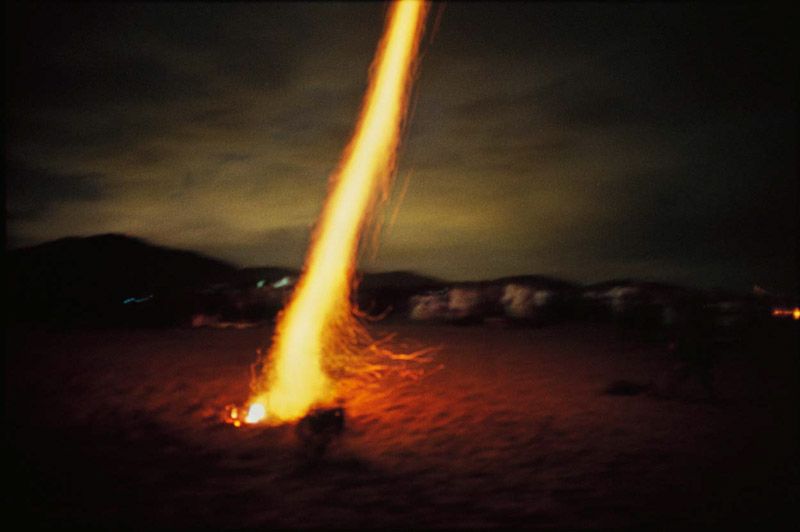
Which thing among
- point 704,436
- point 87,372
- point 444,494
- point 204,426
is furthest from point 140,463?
point 704,436

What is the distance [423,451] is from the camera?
22.0ft

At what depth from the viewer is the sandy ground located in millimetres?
4969

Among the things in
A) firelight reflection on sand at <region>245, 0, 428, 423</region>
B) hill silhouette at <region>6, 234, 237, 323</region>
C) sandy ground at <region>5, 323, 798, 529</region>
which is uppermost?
hill silhouette at <region>6, 234, 237, 323</region>

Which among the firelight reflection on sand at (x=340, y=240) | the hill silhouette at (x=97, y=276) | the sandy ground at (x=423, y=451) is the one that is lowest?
the sandy ground at (x=423, y=451)

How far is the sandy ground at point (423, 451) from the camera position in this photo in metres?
4.97

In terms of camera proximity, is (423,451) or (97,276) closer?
(423,451)

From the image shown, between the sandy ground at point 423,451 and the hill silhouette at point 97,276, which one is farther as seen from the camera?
the hill silhouette at point 97,276

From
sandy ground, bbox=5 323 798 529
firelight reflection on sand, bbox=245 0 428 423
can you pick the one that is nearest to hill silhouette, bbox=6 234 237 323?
sandy ground, bbox=5 323 798 529

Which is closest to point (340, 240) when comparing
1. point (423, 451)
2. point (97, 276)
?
point (423, 451)

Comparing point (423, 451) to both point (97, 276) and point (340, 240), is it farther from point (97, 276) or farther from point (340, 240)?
point (97, 276)

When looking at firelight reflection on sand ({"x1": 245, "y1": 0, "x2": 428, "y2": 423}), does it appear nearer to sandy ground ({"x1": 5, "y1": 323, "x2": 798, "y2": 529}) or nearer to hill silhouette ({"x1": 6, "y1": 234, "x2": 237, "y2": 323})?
sandy ground ({"x1": 5, "y1": 323, "x2": 798, "y2": 529})

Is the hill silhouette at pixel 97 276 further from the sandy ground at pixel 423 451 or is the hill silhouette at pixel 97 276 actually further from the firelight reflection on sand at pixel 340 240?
the firelight reflection on sand at pixel 340 240

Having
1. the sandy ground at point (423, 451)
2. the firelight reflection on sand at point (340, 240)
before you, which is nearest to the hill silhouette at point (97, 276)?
the sandy ground at point (423, 451)

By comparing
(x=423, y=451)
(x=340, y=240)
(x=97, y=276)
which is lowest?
(x=423, y=451)
